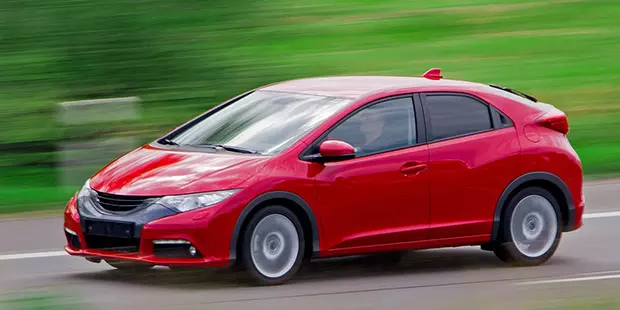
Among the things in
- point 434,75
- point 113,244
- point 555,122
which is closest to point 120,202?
point 113,244

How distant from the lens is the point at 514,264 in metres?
10.3

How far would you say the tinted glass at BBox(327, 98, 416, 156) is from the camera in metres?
9.46

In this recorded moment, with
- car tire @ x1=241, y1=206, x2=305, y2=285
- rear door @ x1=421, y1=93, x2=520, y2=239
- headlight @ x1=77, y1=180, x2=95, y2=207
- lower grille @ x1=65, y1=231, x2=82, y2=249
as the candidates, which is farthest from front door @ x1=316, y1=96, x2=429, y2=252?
lower grille @ x1=65, y1=231, x2=82, y2=249

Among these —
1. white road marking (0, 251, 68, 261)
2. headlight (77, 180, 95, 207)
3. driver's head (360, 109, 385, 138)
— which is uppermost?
driver's head (360, 109, 385, 138)

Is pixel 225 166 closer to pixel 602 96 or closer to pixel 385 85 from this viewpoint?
pixel 385 85

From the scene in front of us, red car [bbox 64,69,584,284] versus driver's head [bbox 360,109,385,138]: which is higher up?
driver's head [bbox 360,109,385,138]

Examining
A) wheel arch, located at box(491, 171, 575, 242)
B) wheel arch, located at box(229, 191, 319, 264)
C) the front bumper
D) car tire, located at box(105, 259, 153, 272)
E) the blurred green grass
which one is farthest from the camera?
the blurred green grass

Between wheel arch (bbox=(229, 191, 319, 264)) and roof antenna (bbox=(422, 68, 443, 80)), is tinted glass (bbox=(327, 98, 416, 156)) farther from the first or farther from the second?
roof antenna (bbox=(422, 68, 443, 80))

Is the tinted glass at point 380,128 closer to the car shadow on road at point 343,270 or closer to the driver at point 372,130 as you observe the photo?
the driver at point 372,130

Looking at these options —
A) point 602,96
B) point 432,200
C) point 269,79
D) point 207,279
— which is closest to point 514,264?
point 432,200

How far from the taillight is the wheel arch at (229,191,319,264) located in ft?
7.19

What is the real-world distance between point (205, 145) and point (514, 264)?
2.48 metres

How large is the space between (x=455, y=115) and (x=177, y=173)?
7.20 feet

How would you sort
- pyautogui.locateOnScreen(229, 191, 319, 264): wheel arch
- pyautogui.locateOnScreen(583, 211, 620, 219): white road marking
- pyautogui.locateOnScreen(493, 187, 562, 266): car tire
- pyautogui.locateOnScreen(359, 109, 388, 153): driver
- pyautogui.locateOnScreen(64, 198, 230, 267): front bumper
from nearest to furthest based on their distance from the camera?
pyautogui.locateOnScreen(64, 198, 230, 267): front bumper → pyautogui.locateOnScreen(229, 191, 319, 264): wheel arch → pyautogui.locateOnScreen(359, 109, 388, 153): driver → pyautogui.locateOnScreen(493, 187, 562, 266): car tire → pyautogui.locateOnScreen(583, 211, 620, 219): white road marking
